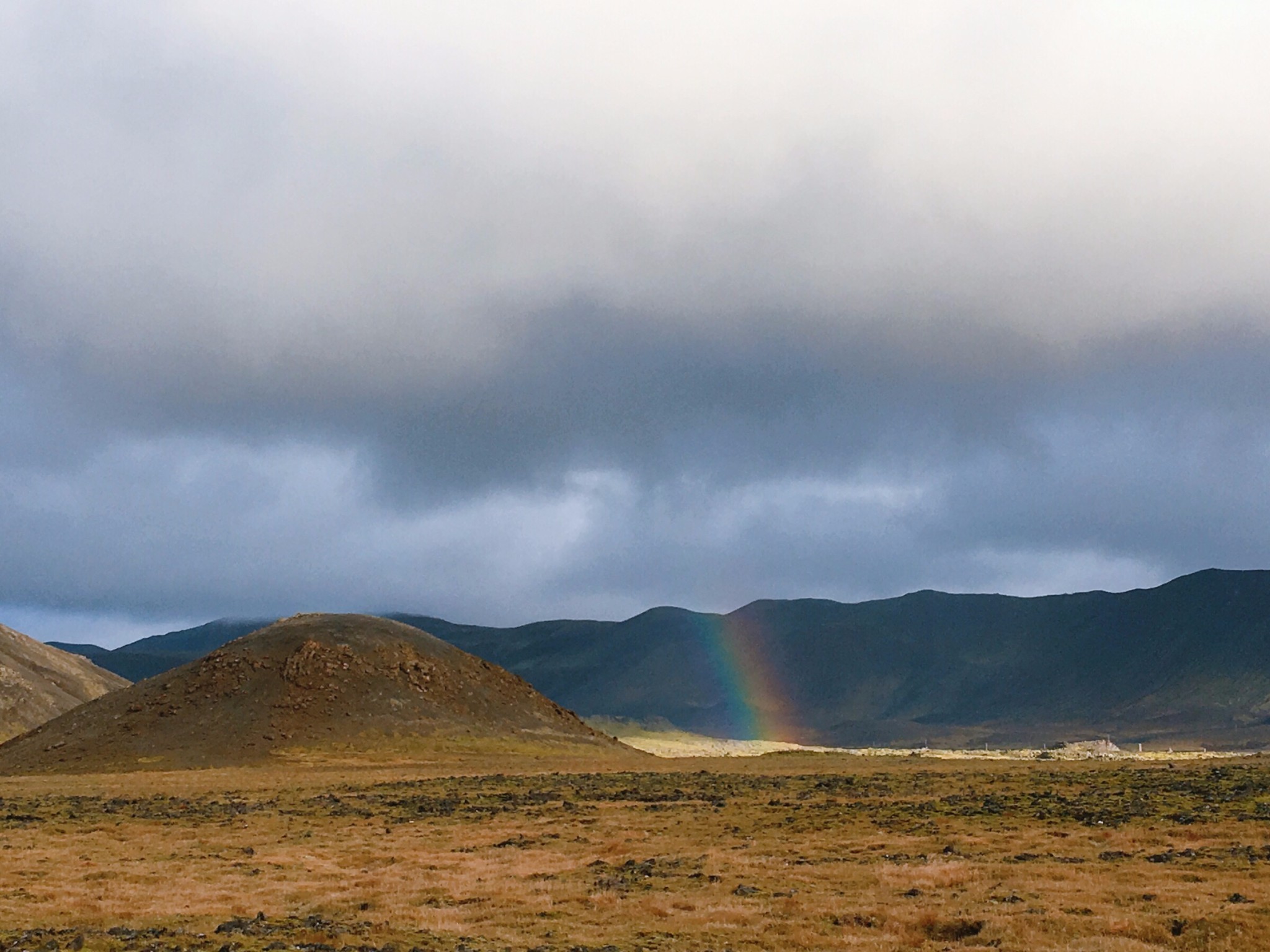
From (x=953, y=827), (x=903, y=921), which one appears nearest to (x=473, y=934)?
(x=903, y=921)

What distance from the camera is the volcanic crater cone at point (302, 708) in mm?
136000

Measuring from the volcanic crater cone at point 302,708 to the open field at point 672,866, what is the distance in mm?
52120

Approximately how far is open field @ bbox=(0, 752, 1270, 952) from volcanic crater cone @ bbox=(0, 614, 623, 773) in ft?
171

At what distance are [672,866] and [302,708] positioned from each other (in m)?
111

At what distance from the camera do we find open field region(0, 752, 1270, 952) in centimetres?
3200

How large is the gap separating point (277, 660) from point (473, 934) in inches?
5249

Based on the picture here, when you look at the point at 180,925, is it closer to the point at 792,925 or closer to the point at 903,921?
the point at 792,925

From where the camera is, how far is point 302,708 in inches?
5782

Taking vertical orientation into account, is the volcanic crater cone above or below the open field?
above

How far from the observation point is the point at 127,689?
159500 mm

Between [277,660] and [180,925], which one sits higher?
[277,660]

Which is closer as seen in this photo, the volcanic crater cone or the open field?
the open field

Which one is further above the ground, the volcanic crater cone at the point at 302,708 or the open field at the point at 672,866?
the volcanic crater cone at the point at 302,708

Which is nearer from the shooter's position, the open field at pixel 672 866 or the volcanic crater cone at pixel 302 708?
the open field at pixel 672 866
